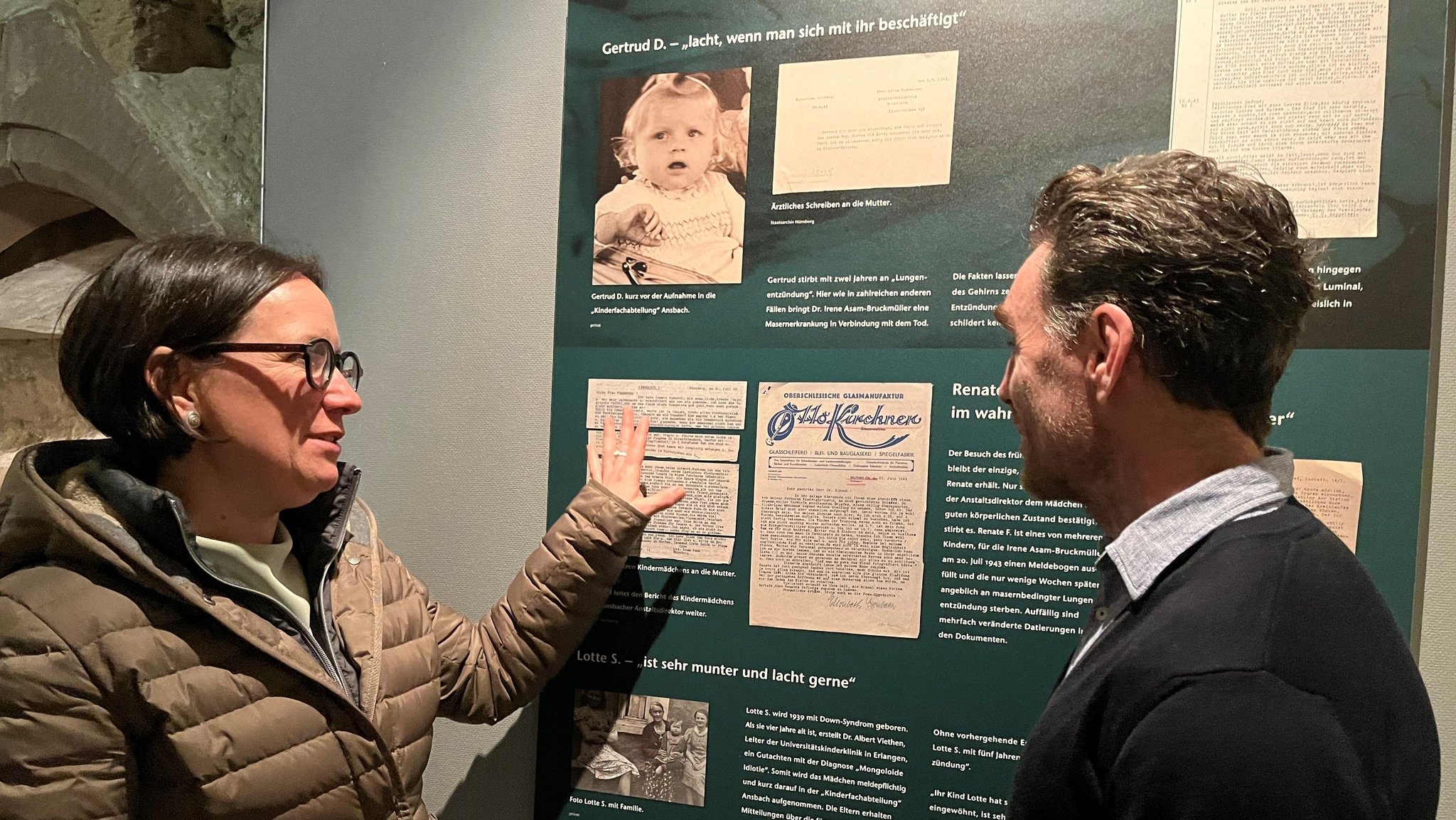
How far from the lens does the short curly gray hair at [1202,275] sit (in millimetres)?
1083

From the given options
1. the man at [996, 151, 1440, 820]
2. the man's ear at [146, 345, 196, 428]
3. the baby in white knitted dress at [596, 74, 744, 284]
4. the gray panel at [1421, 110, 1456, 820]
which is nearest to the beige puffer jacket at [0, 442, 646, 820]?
the man's ear at [146, 345, 196, 428]

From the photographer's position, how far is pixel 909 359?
1.83m

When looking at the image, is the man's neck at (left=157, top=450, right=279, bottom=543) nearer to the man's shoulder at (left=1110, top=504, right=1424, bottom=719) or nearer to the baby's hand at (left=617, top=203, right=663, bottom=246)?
the baby's hand at (left=617, top=203, right=663, bottom=246)

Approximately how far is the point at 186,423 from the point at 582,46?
1.11 m

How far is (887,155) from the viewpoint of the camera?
6.04 feet

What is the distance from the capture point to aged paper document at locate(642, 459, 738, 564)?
6.34 ft

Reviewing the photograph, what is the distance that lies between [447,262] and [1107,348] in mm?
1499

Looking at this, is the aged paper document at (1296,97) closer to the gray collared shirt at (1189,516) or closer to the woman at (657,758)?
the gray collared shirt at (1189,516)

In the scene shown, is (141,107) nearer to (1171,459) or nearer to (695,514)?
(695,514)

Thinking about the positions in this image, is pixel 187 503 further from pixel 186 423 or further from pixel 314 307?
pixel 314 307

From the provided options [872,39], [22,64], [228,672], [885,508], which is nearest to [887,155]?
[872,39]

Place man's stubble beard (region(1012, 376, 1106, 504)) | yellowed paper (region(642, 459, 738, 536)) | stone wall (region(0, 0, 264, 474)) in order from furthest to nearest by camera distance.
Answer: stone wall (region(0, 0, 264, 474)), yellowed paper (region(642, 459, 738, 536)), man's stubble beard (region(1012, 376, 1106, 504))

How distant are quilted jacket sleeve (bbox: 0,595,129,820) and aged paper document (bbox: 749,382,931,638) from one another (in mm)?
1071

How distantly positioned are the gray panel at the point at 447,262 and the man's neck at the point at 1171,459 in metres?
1.26
